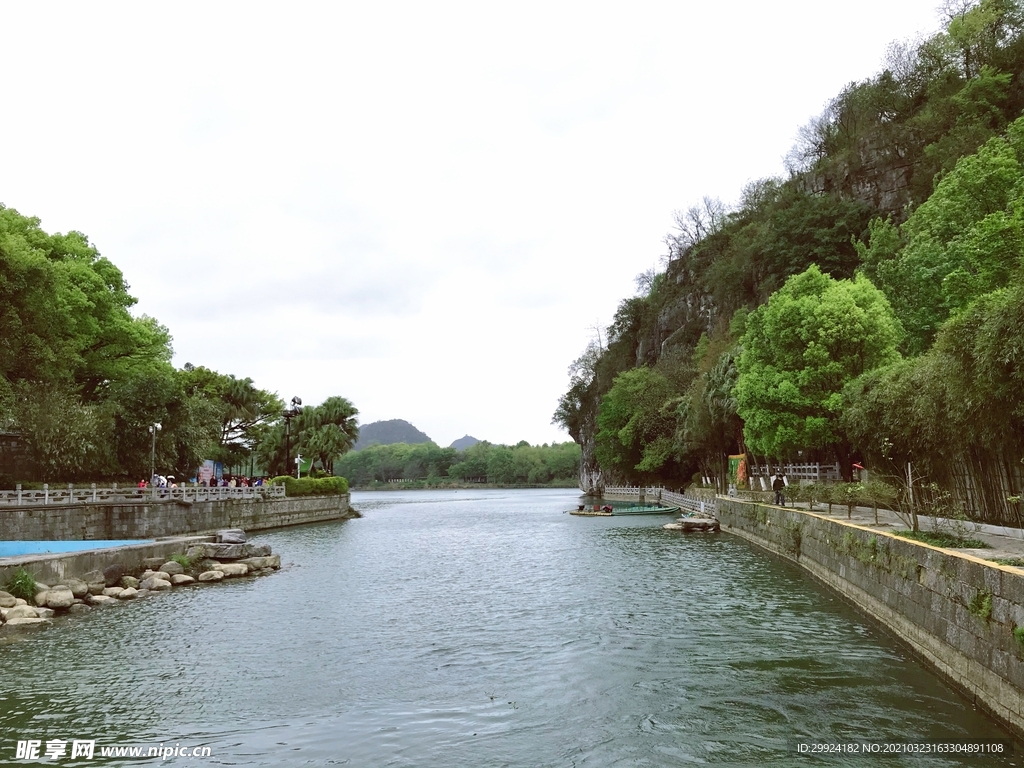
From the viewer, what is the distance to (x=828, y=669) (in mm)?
12594

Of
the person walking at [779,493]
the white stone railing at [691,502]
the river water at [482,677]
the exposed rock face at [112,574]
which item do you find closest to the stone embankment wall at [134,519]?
the exposed rock face at [112,574]

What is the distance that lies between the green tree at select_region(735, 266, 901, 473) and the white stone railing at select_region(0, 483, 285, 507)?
30094mm

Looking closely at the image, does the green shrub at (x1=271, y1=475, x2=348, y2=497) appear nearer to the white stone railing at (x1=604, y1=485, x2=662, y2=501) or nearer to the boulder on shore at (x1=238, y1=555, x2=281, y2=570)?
the boulder on shore at (x1=238, y1=555, x2=281, y2=570)

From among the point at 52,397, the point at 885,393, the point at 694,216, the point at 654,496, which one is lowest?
the point at 654,496

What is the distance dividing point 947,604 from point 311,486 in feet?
174

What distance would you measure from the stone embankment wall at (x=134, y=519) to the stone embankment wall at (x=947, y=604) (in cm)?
2804

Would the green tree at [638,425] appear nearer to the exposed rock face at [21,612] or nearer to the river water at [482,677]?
the river water at [482,677]

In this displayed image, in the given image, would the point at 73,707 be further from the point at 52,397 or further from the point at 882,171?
the point at 882,171

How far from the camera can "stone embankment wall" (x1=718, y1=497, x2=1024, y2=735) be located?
9.23 metres

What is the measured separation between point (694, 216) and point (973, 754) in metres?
99.2

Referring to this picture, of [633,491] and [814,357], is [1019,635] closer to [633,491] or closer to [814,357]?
[814,357]

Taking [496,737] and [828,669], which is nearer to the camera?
[496,737]

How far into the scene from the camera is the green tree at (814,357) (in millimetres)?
36344

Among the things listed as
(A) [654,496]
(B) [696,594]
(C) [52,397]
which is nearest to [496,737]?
(B) [696,594]
